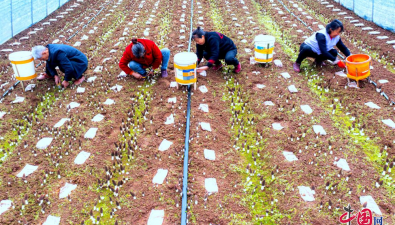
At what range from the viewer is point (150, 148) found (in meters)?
4.37

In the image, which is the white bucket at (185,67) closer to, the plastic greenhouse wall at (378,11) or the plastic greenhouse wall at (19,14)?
the plastic greenhouse wall at (19,14)

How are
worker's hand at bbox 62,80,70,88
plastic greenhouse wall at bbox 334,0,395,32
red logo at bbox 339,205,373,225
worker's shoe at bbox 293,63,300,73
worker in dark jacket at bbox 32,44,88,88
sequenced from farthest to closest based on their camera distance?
plastic greenhouse wall at bbox 334,0,395,32
worker's shoe at bbox 293,63,300,73
worker's hand at bbox 62,80,70,88
worker in dark jacket at bbox 32,44,88,88
red logo at bbox 339,205,373,225

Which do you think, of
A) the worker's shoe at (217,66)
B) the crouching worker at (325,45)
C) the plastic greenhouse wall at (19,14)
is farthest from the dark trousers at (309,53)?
the plastic greenhouse wall at (19,14)

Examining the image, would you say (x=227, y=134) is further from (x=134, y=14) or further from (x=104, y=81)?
(x=134, y=14)

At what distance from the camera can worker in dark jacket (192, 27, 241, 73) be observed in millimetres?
5586

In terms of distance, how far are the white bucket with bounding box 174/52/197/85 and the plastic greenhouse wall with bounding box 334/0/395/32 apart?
21.1 ft

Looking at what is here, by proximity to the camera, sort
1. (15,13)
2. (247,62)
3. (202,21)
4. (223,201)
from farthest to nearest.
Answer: (202,21), (15,13), (247,62), (223,201)

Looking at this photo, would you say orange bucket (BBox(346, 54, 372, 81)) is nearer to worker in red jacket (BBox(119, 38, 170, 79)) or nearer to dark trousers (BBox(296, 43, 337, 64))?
dark trousers (BBox(296, 43, 337, 64))

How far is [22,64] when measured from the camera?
5.59 meters

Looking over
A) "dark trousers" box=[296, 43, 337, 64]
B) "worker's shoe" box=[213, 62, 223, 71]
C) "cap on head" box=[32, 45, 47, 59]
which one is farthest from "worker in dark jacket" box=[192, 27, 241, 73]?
"cap on head" box=[32, 45, 47, 59]

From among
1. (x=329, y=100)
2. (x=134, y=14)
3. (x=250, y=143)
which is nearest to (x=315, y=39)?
(x=329, y=100)

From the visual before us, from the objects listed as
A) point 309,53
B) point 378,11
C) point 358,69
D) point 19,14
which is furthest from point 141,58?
point 378,11

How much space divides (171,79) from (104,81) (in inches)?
55.6

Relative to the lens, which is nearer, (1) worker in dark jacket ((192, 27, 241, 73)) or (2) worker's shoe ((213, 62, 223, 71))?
(1) worker in dark jacket ((192, 27, 241, 73))
